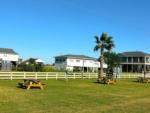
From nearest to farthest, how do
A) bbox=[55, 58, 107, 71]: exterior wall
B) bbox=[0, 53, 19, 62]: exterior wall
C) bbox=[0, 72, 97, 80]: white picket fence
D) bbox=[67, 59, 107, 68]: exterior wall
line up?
bbox=[0, 72, 97, 80]: white picket fence → bbox=[0, 53, 19, 62]: exterior wall → bbox=[55, 58, 107, 71]: exterior wall → bbox=[67, 59, 107, 68]: exterior wall

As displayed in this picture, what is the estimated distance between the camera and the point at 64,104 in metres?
19.6

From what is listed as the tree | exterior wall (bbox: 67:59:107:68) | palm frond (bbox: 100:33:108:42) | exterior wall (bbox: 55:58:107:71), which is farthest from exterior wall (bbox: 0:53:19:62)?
palm frond (bbox: 100:33:108:42)

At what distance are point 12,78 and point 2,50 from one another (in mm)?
50305

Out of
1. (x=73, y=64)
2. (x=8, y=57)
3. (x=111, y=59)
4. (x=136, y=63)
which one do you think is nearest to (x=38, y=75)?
(x=111, y=59)

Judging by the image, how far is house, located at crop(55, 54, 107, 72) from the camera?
344ft

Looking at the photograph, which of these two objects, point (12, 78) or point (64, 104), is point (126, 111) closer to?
point (64, 104)

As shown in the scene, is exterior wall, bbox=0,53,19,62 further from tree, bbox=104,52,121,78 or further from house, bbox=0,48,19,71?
tree, bbox=104,52,121,78

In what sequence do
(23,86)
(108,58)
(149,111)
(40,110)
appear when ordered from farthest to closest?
1. (108,58)
2. (23,86)
3. (149,111)
4. (40,110)

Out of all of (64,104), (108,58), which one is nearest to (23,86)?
(64,104)

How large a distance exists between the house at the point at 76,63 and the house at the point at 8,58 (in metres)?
16.4

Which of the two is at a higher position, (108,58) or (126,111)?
(108,58)

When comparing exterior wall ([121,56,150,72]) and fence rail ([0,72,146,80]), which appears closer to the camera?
fence rail ([0,72,146,80])

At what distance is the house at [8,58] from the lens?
86562mm

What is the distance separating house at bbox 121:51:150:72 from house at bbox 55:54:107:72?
29.0ft
